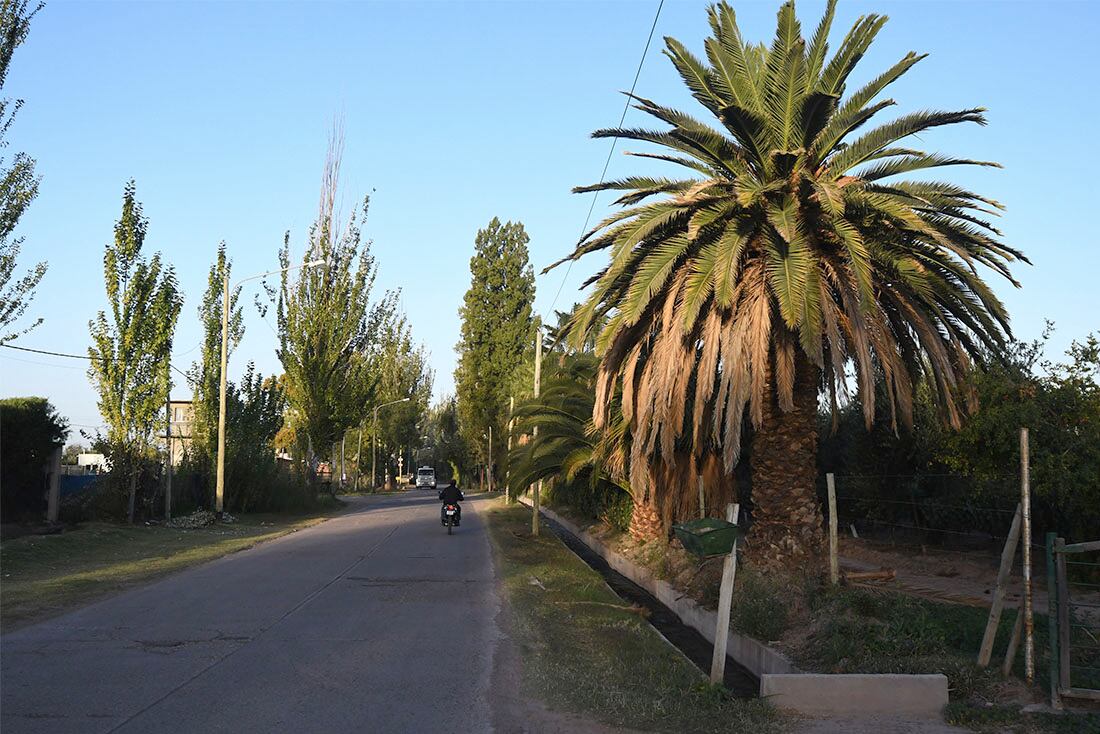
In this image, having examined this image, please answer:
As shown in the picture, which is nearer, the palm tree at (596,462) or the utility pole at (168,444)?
the palm tree at (596,462)

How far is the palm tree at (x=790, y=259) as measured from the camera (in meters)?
12.5

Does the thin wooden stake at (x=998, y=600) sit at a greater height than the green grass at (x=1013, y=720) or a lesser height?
greater

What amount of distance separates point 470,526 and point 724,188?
839 inches

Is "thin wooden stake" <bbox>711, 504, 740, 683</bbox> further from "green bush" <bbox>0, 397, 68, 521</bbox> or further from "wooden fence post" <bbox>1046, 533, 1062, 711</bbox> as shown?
"green bush" <bbox>0, 397, 68, 521</bbox>

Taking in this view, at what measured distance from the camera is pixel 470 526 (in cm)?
3247

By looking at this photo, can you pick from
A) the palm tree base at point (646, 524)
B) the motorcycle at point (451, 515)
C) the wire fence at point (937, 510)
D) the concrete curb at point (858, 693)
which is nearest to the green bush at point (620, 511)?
the palm tree base at point (646, 524)

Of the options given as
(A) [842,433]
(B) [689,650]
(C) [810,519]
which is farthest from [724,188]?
(A) [842,433]

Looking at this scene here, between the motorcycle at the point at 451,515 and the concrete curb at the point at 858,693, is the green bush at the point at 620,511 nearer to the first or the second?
the motorcycle at the point at 451,515

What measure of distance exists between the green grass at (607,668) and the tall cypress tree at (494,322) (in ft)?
155

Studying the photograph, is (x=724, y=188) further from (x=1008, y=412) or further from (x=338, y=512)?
(x=338, y=512)

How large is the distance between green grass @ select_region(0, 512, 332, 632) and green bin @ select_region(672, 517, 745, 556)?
8.01 m

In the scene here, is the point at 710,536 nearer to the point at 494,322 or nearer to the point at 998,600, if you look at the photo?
the point at 998,600

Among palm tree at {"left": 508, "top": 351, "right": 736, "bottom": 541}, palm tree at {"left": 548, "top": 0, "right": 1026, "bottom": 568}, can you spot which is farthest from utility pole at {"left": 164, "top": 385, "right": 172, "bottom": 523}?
palm tree at {"left": 548, "top": 0, "right": 1026, "bottom": 568}

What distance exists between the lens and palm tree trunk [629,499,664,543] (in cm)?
2075
